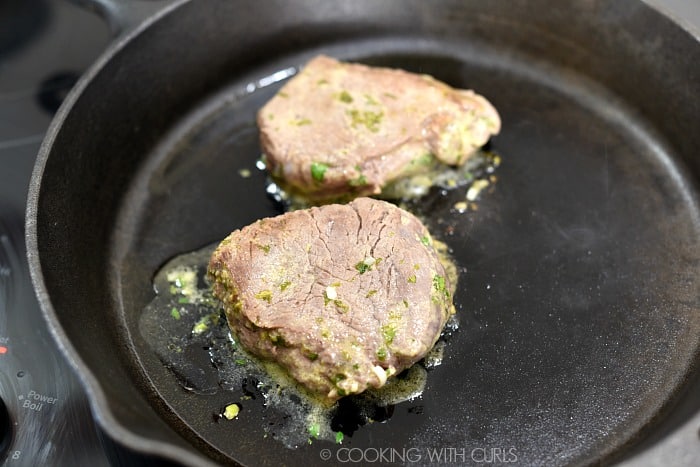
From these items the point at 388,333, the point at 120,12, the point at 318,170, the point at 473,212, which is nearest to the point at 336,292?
the point at 388,333

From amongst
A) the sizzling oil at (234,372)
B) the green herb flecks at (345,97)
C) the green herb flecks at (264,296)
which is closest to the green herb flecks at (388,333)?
the sizzling oil at (234,372)

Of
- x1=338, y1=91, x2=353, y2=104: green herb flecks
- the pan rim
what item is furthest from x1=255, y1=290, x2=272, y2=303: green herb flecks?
x1=338, y1=91, x2=353, y2=104: green herb flecks

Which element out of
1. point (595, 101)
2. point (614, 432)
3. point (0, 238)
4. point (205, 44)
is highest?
point (595, 101)

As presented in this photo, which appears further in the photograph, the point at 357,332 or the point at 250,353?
the point at 250,353

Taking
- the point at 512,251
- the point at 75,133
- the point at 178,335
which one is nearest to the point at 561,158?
the point at 512,251

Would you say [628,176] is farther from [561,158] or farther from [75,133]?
[75,133]

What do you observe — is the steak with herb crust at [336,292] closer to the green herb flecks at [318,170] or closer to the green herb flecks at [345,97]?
the green herb flecks at [318,170]

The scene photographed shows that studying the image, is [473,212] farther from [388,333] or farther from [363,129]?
[388,333]
